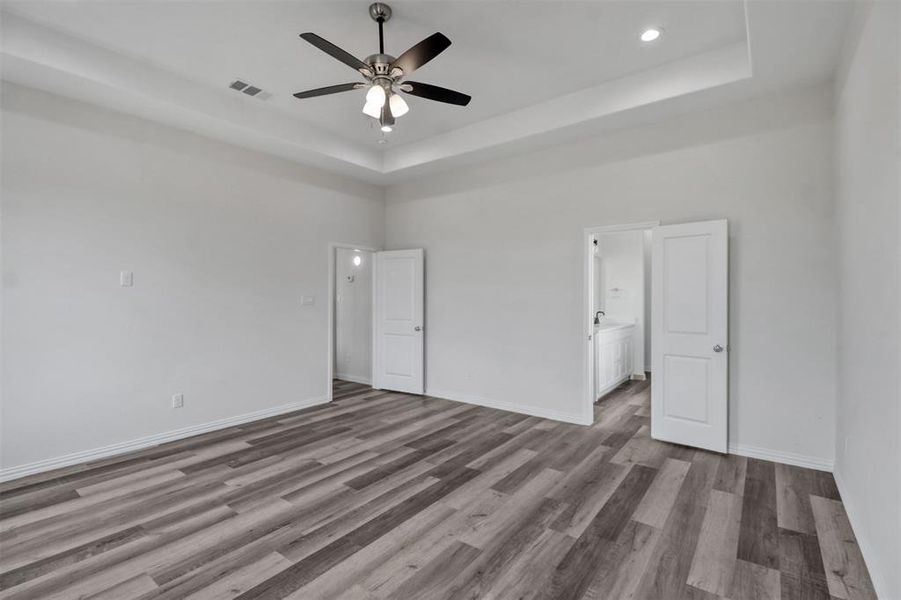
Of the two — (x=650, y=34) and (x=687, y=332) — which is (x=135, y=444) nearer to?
(x=687, y=332)

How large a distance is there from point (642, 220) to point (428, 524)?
3381 millimetres

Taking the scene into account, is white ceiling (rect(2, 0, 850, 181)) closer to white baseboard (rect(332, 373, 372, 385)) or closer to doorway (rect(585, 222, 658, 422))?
doorway (rect(585, 222, 658, 422))

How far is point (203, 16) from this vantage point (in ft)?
9.82

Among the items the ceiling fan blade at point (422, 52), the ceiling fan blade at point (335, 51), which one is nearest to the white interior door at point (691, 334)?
the ceiling fan blade at point (422, 52)

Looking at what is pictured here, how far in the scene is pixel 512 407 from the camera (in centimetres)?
510

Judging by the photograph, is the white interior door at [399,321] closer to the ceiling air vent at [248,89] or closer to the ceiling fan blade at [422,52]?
the ceiling air vent at [248,89]

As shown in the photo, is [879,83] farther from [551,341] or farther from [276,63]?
[276,63]

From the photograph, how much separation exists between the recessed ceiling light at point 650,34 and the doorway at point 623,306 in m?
3.08

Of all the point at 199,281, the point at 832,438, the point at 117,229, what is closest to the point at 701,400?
the point at 832,438

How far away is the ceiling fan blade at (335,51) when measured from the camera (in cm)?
245

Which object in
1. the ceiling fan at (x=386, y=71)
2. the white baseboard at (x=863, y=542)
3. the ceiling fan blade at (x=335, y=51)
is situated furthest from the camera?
the ceiling fan at (x=386, y=71)

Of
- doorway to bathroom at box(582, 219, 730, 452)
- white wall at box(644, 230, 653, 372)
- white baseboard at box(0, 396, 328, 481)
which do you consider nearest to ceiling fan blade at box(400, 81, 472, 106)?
doorway to bathroom at box(582, 219, 730, 452)

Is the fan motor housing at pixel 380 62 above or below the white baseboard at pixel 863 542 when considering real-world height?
above

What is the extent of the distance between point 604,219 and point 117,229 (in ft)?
15.2
